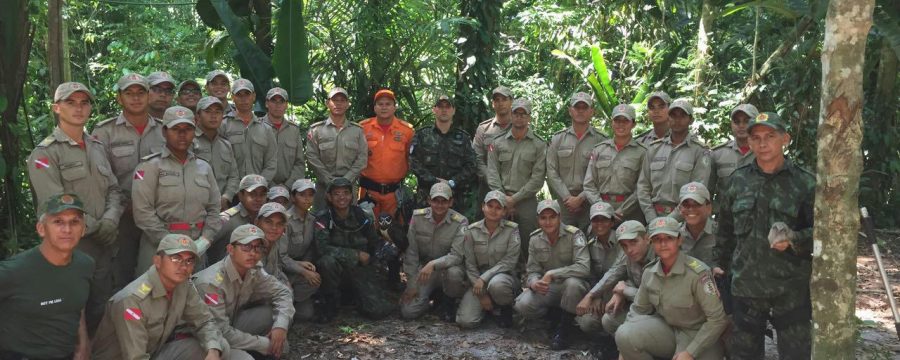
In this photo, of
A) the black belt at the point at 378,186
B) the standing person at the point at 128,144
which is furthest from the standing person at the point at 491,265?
the standing person at the point at 128,144

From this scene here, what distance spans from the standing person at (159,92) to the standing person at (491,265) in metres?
2.51

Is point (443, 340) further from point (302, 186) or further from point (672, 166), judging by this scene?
point (672, 166)

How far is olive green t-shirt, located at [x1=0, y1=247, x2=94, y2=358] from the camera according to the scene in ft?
13.6

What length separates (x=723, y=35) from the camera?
10.8 meters

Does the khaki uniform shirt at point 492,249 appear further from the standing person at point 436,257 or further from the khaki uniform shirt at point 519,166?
the khaki uniform shirt at point 519,166

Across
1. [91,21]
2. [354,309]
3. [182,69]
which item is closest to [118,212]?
[354,309]

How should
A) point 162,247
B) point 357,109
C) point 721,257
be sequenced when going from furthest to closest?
point 357,109 < point 721,257 < point 162,247

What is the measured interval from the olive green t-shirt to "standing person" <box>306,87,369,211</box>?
118 inches

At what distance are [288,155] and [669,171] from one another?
10.3ft

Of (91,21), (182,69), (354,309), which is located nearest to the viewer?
(354,309)

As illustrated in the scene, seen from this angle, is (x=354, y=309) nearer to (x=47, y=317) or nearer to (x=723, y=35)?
(x=47, y=317)

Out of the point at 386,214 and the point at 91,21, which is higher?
the point at 91,21

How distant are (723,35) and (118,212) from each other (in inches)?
324

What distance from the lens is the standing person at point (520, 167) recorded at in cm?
705
